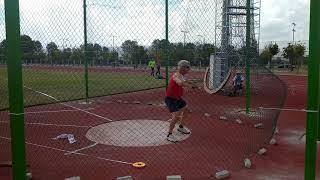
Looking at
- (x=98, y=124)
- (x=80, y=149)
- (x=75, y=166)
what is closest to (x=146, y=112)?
(x=98, y=124)

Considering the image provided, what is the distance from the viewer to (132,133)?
869 cm

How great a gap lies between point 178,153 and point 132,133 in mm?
1814

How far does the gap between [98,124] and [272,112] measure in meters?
4.42

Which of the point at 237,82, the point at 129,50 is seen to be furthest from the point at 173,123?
the point at 237,82

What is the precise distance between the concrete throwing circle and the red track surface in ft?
0.93

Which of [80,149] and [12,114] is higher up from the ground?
[12,114]

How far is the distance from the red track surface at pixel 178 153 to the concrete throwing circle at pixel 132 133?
28 centimetres

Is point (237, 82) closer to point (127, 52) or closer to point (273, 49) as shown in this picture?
point (127, 52)

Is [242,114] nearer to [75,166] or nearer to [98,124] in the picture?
[98,124]

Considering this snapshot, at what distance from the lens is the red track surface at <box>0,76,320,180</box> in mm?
6051

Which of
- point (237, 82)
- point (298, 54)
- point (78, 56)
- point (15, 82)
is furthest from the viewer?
point (298, 54)

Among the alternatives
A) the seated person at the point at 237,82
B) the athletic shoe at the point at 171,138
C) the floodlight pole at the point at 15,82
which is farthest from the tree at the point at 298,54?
the floodlight pole at the point at 15,82

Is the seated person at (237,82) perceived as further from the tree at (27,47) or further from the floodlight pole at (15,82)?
the floodlight pole at (15,82)

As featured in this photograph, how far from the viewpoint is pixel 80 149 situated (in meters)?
7.36
